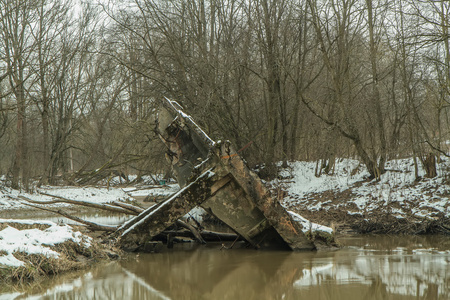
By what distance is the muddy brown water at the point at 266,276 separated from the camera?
5.96 meters

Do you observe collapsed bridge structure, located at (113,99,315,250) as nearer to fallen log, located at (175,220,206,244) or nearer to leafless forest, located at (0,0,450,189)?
fallen log, located at (175,220,206,244)

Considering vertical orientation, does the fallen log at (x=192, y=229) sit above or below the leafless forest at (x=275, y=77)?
below

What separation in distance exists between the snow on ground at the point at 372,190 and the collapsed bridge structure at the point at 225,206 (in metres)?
4.35

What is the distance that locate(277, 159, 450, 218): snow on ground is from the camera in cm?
1220

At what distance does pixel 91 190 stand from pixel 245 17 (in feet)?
38.1

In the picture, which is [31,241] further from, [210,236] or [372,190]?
[372,190]

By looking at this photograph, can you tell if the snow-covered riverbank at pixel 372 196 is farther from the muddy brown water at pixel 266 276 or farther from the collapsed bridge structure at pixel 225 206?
the collapsed bridge structure at pixel 225 206

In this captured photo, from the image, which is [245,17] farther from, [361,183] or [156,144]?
[361,183]

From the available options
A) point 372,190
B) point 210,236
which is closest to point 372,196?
point 372,190

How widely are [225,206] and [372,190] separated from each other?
6704 mm

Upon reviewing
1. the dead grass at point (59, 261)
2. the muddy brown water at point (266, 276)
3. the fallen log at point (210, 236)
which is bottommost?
the muddy brown water at point (266, 276)

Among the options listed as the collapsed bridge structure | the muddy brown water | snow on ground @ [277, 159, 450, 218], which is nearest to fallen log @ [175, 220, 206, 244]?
the muddy brown water

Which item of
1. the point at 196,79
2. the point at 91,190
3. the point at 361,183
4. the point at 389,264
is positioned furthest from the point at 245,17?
the point at 389,264

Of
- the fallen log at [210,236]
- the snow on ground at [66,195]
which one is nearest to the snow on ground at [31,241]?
the fallen log at [210,236]
